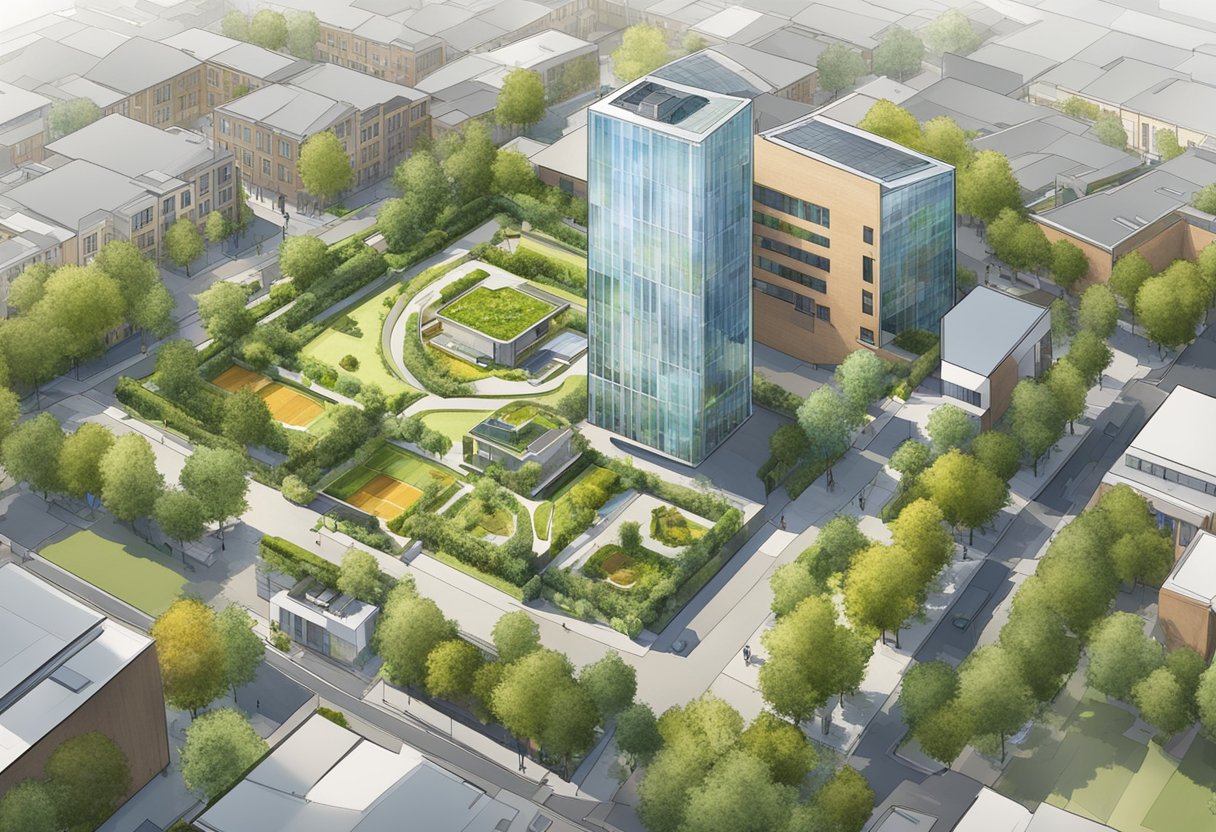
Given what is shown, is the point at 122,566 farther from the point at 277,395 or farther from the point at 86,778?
the point at 86,778

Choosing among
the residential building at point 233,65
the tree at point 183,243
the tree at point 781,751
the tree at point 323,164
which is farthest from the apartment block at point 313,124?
the tree at point 781,751

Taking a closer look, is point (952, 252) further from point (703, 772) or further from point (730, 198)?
point (703, 772)

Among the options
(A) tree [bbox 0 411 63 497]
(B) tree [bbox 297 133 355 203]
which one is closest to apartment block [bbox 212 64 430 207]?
(B) tree [bbox 297 133 355 203]

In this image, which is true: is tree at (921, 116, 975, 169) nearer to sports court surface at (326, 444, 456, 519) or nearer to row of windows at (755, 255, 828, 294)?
row of windows at (755, 255, 828, 294)

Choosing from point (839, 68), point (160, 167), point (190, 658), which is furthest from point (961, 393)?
point (160, 167)

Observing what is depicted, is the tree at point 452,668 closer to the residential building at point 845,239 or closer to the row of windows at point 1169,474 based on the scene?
the residential building at point 845,239

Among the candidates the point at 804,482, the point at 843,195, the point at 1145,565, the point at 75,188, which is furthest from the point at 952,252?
the point at 75,188
